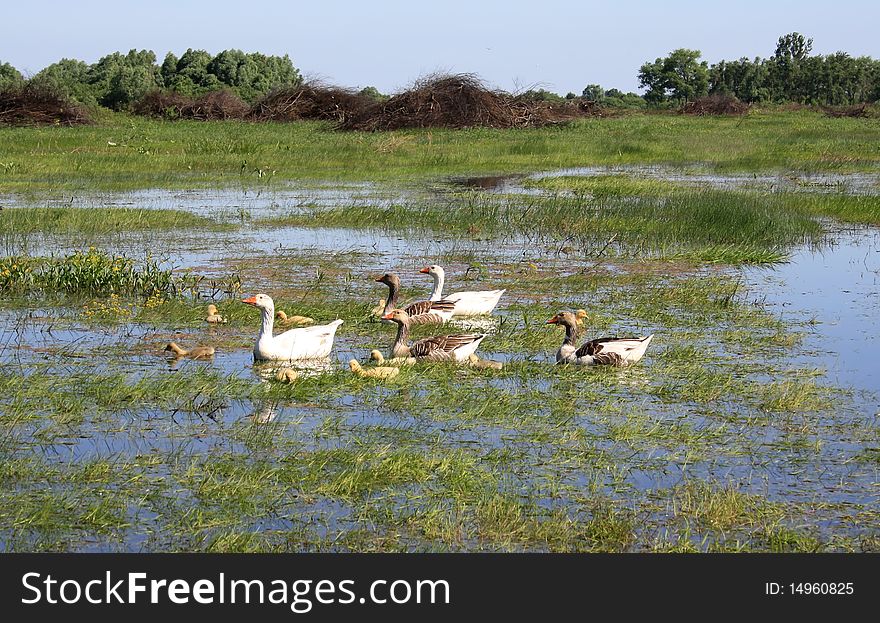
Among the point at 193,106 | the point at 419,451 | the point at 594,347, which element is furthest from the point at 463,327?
A: the point at 193,106

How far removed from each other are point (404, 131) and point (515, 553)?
119ft

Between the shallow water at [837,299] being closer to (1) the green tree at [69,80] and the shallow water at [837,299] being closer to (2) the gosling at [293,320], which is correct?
(2) the gosling at [293,320]

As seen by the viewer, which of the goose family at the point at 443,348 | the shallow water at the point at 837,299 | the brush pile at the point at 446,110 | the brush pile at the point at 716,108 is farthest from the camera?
the brush pile at the point at 716,108

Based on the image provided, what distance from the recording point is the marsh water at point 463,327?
777cm

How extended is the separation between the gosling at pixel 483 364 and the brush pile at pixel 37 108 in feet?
115

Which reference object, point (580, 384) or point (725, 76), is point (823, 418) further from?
point (725, 76)

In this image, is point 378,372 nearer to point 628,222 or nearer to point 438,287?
point 438,287

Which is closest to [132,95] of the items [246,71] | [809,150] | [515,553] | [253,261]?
[246,71]

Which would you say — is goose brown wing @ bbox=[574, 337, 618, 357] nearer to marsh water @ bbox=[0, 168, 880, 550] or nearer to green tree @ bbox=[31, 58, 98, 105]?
marsh water @ bbox=[0, 168, 880, 550]

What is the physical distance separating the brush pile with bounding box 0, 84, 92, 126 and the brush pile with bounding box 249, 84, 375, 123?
332 inches

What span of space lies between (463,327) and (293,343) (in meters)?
2.49

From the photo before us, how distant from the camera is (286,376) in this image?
9.78 metres

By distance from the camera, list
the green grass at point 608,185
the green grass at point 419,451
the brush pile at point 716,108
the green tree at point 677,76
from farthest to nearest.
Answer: the green tree at point 677,76 → the brush pile at point 716,108 → the green grass at point 608,185 → the green grass at point 419,451

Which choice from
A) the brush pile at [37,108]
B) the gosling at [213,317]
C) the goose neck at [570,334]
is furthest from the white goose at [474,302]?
the brush pile at [37,108]
